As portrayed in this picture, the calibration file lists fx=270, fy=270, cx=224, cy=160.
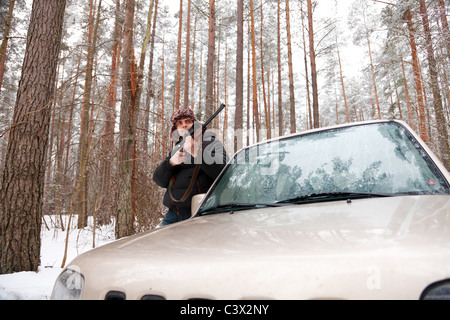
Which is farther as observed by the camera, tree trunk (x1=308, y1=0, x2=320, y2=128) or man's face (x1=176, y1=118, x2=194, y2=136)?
tree trunk (x1=308, y1=0, x2=320, y2=128)

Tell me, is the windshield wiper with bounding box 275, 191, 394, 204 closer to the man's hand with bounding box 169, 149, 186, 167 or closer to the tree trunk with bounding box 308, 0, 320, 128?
the man's hand with bounding box 169, 149, 186, 167

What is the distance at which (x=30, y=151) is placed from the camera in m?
3.65

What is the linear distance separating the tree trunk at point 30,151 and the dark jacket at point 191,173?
6.60ft

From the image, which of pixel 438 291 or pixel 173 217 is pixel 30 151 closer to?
pixel 173 217

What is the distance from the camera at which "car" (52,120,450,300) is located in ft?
2.28

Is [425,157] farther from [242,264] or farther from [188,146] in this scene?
[188,146]

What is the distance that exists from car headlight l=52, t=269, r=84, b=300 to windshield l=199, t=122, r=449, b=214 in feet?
3.31

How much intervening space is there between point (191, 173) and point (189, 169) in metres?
0.05

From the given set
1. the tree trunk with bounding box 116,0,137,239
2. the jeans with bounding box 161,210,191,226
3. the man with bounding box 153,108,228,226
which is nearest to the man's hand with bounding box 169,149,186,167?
the man with bounding box 153,108,228,226

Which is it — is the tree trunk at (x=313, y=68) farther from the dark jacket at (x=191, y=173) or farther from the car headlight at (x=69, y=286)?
the car headlight at (x=69, y=286)

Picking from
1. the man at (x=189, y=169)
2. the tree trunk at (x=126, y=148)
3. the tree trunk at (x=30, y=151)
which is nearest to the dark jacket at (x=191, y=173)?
the man at (x=189, y=169)

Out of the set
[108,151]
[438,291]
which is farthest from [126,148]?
[438,291]

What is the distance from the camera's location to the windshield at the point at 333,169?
1.55 meters
